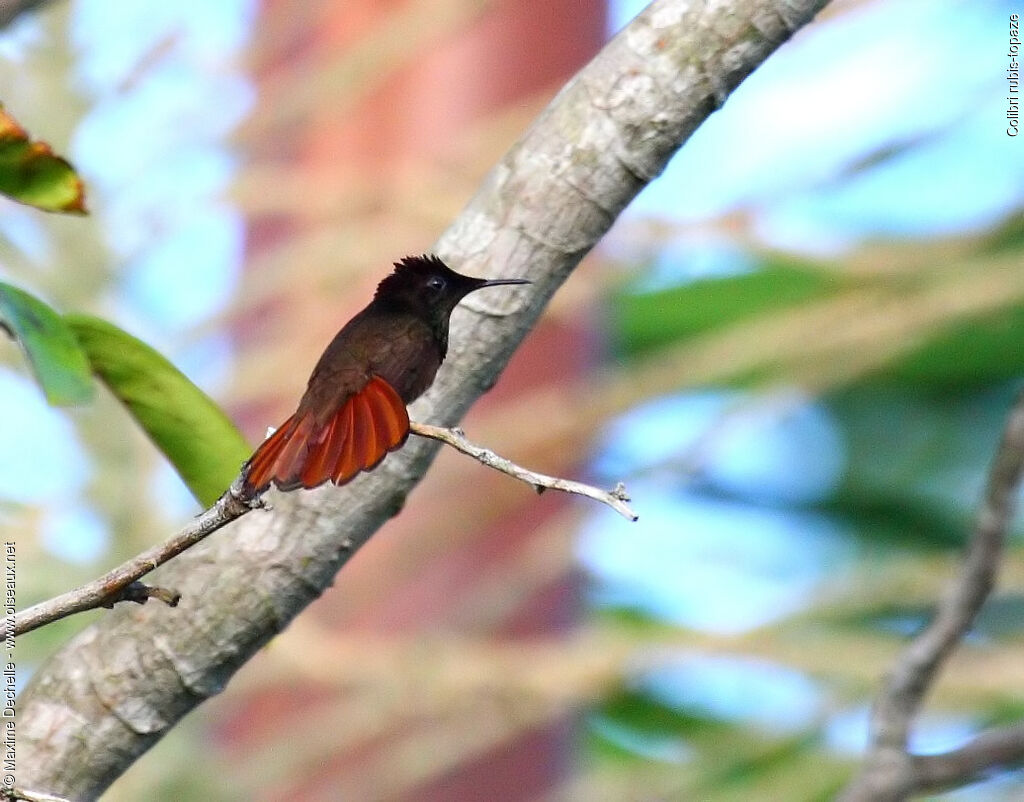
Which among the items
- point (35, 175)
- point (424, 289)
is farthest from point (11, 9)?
point (424, 289)

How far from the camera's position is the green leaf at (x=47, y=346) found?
0.77 m

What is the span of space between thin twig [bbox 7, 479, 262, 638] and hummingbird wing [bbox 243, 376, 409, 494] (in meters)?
0.01

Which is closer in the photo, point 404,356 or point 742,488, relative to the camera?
point 404,356

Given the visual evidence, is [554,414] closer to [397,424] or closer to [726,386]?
[726,386]

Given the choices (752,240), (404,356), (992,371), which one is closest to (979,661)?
(752,240)

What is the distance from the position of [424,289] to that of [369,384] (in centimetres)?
12

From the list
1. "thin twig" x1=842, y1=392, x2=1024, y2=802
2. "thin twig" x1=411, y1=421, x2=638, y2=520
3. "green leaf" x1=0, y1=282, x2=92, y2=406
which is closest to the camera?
"thin twig" x1=411, y1=421, x2=638, y2=520

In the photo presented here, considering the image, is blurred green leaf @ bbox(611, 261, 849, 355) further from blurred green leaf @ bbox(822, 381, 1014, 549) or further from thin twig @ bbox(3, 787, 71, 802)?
thin twig @ bbox(3, 787, 71, 802)

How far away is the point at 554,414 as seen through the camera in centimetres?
284

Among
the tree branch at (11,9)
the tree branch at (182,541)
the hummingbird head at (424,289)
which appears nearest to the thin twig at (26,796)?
the tree branch at (182,541)

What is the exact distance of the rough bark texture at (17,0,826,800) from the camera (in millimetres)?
852

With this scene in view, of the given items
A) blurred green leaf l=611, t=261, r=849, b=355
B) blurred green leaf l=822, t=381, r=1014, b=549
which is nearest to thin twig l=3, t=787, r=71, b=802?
blurred green leaf l=611, t=261, r=849, b=355

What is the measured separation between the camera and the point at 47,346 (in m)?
0.81

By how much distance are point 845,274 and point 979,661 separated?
903 mm
